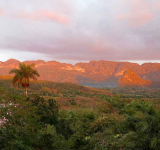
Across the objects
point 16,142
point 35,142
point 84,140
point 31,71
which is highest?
point 31,71

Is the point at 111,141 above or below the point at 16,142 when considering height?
below

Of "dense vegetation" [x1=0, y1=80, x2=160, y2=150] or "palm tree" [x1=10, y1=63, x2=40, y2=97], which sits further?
"palm tree" [x1=10, y1=63, x2=40, y2=97]

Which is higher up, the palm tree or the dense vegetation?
the palm tree

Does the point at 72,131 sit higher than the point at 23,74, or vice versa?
the point at 23,74

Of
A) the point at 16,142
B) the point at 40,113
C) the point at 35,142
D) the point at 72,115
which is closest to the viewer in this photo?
the point at 16,142

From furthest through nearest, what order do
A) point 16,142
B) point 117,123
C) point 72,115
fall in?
point 72,115 → point 117,123 → point 16,142

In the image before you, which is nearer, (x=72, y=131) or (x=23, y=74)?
(x=72, y=131)

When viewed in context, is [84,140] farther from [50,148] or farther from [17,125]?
[17,125]

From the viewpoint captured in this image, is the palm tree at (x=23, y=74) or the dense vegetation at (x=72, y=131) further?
the palm tree at (x=23, y=74)

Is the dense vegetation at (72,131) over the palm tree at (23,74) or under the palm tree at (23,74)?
under

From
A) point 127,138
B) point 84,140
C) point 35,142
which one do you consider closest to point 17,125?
point 35,142

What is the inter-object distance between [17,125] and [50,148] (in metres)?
1.52

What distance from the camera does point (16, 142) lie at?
495 cm

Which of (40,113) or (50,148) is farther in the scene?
(40,113)
